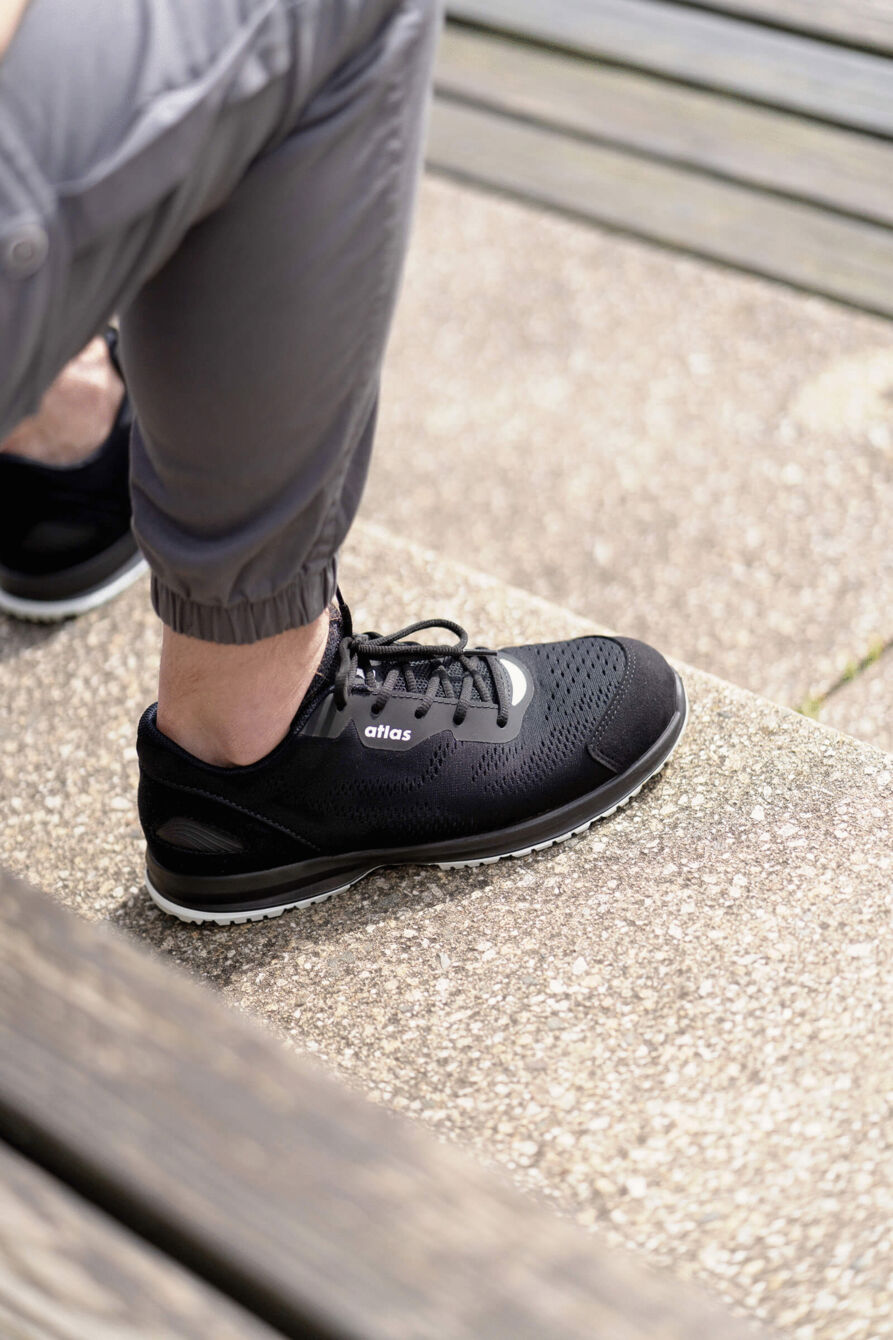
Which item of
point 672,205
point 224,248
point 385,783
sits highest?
point 224,248

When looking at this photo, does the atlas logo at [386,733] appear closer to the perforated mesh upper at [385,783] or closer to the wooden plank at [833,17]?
the perforated mesh upper at [385,783]

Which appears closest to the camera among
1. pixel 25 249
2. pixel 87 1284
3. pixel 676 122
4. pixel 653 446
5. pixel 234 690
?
pixel 87 1284

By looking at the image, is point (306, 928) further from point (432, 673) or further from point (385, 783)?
point (432, 673)

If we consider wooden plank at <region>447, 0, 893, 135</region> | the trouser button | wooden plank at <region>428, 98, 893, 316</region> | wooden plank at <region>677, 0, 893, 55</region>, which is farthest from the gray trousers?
wooden plank at <region>677, 0, 893, 55</region>

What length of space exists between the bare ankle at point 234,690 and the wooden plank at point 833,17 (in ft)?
8.66

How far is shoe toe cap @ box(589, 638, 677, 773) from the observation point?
137 centimetres

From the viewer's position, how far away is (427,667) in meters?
1.39

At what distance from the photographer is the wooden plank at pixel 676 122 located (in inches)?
120

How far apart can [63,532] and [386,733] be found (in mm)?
689

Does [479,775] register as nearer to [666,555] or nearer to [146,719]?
[146,719]

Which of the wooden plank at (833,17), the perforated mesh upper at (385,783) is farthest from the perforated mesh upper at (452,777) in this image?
the wooden plank at (833,17)

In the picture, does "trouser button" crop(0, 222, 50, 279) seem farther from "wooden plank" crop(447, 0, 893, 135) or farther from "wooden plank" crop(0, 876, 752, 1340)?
"wooden plank" crop(447, 0, 893, 135)

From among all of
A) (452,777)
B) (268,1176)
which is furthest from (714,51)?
(268,1176)

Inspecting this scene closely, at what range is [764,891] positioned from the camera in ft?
4.26
